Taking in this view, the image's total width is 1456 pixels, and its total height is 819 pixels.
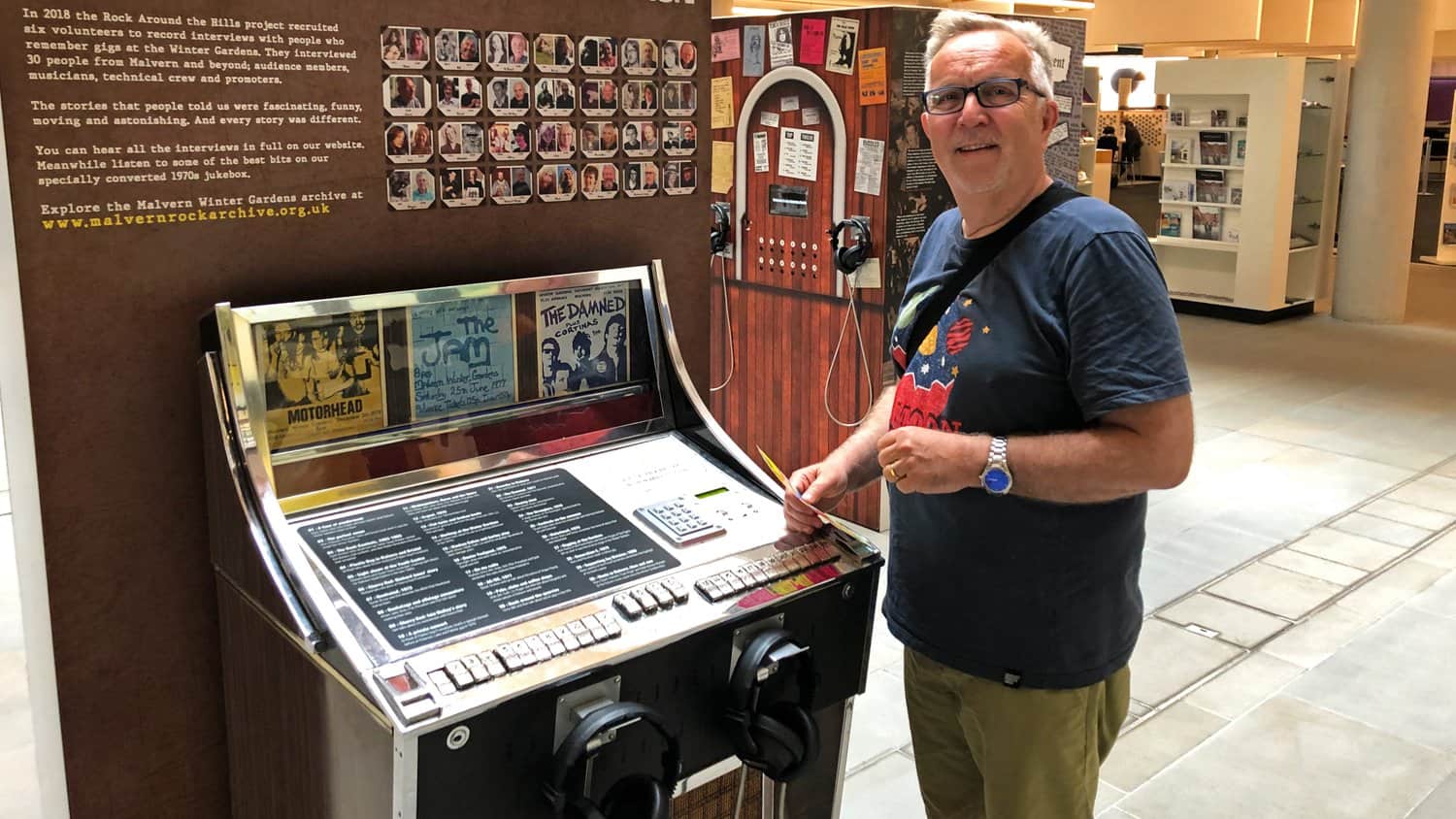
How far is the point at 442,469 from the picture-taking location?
188cm

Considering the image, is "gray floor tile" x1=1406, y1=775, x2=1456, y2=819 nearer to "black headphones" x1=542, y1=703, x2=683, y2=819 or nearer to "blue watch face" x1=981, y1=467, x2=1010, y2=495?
"blue watch face" x1=981, y1=467, x2=1010, y2=495

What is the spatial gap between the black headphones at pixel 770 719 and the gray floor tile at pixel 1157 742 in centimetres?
167

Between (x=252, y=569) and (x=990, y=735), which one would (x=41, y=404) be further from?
(x=990, y=735)

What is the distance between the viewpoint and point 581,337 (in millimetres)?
2045

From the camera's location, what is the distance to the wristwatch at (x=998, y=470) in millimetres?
1722

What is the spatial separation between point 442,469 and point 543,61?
0.74 metres

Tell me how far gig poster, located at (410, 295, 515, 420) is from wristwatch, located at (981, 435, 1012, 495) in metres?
0.78

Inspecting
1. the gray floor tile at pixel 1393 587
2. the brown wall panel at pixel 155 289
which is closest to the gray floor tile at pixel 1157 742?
the gray floor tile at pixel 1393 587

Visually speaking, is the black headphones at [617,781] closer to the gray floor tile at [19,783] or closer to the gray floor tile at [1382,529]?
the gray floor tile at [19,783]

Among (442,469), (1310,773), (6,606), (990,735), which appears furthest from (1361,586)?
(6,606)

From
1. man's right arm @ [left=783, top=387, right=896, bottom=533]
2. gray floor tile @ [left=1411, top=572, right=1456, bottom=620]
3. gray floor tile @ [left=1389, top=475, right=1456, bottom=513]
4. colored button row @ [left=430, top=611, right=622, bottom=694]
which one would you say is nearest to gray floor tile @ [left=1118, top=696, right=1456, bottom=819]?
gray floor tile @ [left=1411, top=572, right=1456, bottom=620]

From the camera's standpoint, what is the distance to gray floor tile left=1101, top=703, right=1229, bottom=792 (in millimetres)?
3193

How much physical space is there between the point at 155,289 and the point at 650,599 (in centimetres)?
86

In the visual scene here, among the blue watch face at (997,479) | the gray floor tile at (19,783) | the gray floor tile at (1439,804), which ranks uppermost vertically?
the blue watch face at (997,479)
